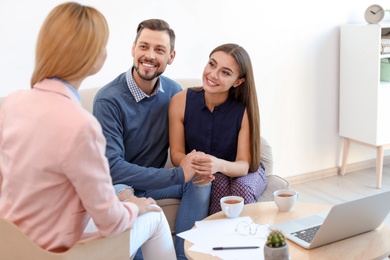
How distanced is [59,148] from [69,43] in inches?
10.7

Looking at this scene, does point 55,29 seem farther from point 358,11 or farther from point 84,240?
point 358,11

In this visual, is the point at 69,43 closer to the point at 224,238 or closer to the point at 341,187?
the point at 224,238

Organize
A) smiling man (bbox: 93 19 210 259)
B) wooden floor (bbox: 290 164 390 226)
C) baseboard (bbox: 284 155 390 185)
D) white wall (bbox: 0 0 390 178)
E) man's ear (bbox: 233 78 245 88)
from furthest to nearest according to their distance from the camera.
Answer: baseboard (bbox: 284 155 390 185)
wooden floor (bbox: 290 164 390 226)
white wall (bbox: 0 0 390 178)
man's ear (bbox: 233 78 245 88)
smiling man (bbox: 93 19 210 259)

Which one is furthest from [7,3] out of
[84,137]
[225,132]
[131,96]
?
[84,137]

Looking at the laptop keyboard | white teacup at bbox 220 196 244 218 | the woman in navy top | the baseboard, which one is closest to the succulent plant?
the laptop keyboard

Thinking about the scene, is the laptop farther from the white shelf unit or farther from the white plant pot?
the white shelf unit

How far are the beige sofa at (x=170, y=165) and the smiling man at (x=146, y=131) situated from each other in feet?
0.15

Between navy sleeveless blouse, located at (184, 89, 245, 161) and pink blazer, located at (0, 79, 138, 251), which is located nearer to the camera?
pink blazer, located at (0, 79, 138, 251)

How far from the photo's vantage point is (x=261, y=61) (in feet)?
12.2

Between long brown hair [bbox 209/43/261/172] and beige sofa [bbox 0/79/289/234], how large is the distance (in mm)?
135

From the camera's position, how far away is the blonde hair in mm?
1551

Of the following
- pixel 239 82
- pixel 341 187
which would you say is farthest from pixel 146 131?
pixel 341 187

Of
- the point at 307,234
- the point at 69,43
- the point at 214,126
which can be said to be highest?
the point at 69,43

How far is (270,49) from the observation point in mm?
3742
